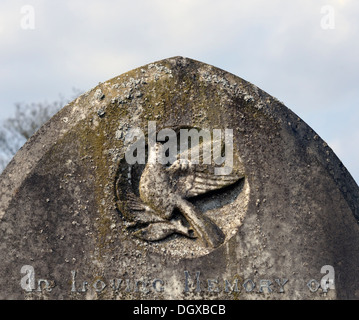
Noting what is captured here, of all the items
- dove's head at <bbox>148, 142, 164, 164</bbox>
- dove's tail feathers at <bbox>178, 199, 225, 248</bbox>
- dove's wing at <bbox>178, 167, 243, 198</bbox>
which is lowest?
dove's tail feathers at <bbox>178, 199, 225, 248</bbox>

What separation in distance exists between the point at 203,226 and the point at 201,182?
11.1 inches

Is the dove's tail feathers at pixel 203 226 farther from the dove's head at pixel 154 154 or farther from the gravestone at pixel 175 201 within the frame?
the dove's head at pixel 154 154

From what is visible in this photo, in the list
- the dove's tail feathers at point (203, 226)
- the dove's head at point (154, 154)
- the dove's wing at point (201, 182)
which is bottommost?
the dove's tail feathers at point (203, 226)

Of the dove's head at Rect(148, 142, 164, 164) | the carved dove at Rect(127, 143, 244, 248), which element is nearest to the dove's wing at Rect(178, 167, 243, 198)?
the carved dove at Rect(127, 143, 244, 248)

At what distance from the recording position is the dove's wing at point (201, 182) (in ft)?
12.8

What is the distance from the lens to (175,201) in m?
3.90

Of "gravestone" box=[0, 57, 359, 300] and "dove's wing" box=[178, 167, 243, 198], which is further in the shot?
"dove's wing" box=[178, 167, 243, 198]

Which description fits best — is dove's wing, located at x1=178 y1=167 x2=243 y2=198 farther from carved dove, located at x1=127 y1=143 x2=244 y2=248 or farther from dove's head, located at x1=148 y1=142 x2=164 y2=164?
dove's head, located at x1=148 y1=142 x2=164 y2=164

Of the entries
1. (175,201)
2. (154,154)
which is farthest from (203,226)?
(154,154)

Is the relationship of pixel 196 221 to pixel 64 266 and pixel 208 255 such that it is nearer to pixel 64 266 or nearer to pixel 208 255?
pixel 208 255

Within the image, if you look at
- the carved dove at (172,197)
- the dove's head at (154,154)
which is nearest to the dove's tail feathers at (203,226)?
the carved dove at (172,197)

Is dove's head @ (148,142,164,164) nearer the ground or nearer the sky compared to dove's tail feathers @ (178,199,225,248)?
nearer the sky

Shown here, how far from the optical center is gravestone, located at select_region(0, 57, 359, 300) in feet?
12.3
